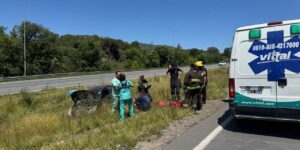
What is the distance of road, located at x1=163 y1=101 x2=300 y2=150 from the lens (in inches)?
256

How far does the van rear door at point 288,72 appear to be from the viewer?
673 cm

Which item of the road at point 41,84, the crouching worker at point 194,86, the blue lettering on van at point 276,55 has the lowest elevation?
the road at point 41,84

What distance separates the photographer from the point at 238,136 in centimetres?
737

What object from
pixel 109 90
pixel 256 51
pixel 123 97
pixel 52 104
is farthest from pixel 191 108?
pixel 52 104

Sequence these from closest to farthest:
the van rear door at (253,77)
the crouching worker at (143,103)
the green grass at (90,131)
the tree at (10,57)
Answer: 1. the green grass at (90,131)
2. the van rear door at (253,77)
3. the crouching worker at (143,103)
4. the tree at (10,57)

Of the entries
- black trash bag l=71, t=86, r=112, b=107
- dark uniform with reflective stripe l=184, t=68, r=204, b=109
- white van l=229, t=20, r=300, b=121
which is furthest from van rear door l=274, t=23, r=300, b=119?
black trash bag l=71, t=86, r=112, b=107

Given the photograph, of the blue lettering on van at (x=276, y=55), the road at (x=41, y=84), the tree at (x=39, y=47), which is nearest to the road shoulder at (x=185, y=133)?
the blue lettering on van at (x=276, y=55)

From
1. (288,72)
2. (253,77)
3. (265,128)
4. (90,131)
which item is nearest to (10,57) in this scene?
(90,131)

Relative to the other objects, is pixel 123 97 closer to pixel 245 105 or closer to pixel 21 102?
pixel 245 105

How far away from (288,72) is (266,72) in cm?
45

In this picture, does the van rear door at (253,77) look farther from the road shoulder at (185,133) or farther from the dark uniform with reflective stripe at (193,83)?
the dark uniform with reflective stripe at (193,83)

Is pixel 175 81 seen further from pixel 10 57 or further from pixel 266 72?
pixel 10 57

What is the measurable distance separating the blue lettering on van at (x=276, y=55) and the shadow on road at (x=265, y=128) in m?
1.31

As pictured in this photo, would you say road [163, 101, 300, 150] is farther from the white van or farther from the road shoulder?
the white van
